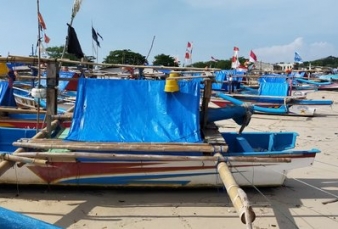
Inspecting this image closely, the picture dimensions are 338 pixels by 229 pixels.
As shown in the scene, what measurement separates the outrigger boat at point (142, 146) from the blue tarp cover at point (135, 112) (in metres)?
0.02

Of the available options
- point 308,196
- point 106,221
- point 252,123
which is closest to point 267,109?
point 252,123

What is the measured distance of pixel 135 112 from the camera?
20.2 feet

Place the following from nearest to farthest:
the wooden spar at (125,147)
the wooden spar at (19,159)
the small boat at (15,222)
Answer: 1. the small boat at (15,222)
2. the wooden spar at (19,159)
3. the wooden spar at (125,147)

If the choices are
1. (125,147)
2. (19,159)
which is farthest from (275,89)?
(19,159)

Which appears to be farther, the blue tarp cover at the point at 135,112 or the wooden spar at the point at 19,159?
the blue tarp cover at the point at 135,112

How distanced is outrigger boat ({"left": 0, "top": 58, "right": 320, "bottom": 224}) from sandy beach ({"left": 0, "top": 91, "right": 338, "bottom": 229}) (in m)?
0.21

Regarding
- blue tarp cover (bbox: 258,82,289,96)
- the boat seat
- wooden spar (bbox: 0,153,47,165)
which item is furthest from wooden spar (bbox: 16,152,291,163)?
blue tarp cover (bbox: 258,82,289,96)

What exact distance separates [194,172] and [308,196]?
1.91 m

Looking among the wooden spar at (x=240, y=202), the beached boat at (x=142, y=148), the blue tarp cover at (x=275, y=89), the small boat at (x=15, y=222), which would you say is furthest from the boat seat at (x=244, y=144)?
the blue tarp cover at (x=275, y=89)

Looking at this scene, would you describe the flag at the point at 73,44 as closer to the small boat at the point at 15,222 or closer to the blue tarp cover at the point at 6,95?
the blue tarp cover at the point at 6,95

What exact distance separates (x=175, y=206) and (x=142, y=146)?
3.31 feet

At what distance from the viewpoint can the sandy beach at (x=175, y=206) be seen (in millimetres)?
4770

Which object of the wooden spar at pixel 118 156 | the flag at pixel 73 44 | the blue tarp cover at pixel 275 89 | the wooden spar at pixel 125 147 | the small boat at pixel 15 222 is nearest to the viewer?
the small boat at pixel 15 222

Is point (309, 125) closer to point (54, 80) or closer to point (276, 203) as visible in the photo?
point (276, 203)
